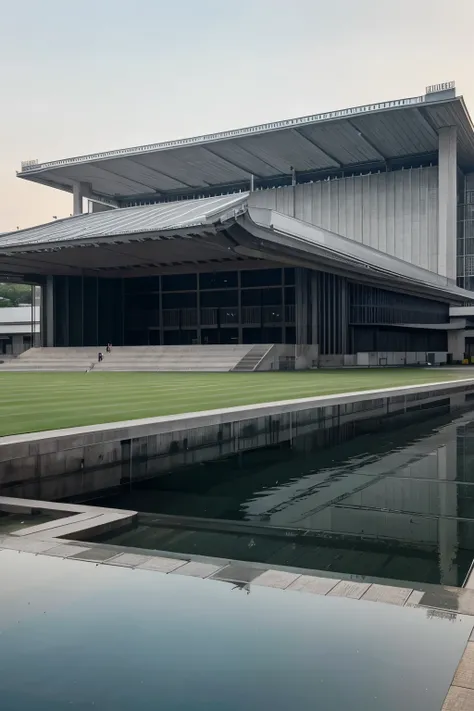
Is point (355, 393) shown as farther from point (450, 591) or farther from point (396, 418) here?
point (450, 591)

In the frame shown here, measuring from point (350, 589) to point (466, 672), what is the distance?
1.63 meters

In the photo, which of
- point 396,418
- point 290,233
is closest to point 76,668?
point 396,418

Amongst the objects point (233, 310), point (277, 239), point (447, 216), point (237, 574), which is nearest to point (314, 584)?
point (237, 574)

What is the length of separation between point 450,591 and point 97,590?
2.75 meters

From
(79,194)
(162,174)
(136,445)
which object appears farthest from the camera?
(79,194)

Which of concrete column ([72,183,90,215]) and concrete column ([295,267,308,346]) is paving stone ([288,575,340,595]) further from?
concrete column ([72,183,90,215])

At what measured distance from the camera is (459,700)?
3570mm

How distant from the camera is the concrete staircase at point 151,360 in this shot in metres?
41.9

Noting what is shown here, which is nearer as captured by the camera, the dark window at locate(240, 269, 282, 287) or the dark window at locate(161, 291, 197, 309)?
the dark window at locate(240, 269, 282, 287)

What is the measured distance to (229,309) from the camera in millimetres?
57594

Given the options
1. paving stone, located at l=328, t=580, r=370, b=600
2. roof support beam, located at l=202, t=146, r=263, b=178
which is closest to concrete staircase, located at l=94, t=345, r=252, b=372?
roof support beam, located at l=202, t=146, r=263, b=178

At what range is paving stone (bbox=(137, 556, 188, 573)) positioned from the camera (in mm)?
6031

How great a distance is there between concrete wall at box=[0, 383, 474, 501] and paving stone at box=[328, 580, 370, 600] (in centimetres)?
510

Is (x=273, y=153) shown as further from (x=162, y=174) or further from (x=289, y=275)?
(x=289, y=275)
